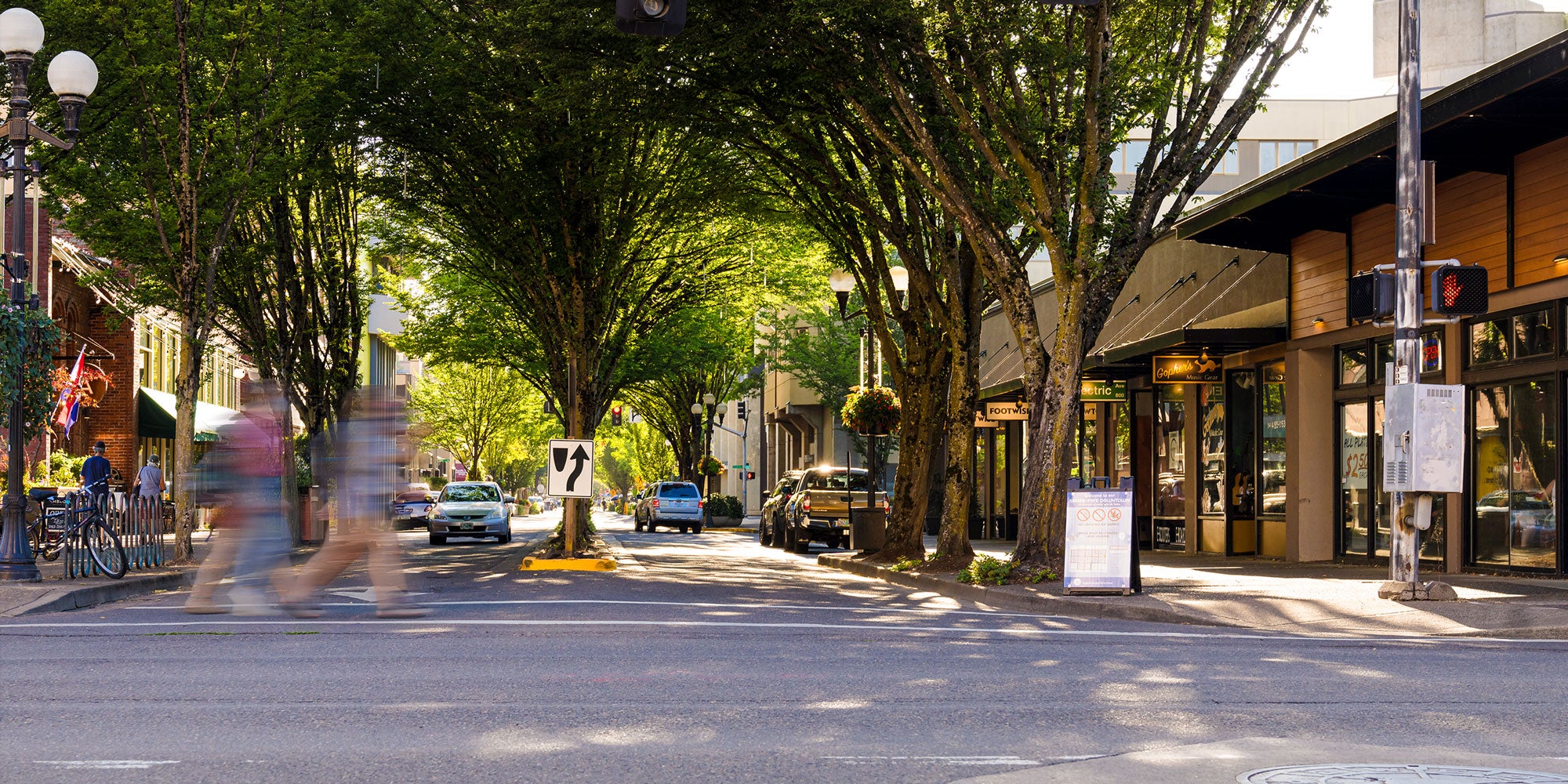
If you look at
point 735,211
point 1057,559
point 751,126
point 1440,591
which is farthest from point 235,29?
point 1440,591

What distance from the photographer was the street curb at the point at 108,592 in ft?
47.5

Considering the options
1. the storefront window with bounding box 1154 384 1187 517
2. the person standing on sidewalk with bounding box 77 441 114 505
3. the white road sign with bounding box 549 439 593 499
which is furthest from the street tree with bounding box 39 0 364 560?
the storefront window with bounding box 1154 384 1187 517

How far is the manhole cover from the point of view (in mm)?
5855

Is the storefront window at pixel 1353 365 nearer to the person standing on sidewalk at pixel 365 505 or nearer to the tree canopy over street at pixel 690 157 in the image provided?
the tree canopy over street at pixel 690 157

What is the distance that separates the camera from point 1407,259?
15.1 meters

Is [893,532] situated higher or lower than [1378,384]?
lower

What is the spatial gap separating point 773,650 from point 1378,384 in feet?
45.5

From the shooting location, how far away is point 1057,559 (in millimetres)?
18062

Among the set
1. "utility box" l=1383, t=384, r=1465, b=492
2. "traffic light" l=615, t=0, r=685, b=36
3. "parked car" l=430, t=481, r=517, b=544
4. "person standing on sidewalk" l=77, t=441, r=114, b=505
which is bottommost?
"parked car" l=430, t=481, r=517, b=544

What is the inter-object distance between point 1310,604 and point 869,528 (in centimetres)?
1364

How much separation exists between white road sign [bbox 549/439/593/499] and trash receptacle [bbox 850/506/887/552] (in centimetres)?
708

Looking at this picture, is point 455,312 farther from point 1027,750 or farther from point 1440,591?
point 1027,750

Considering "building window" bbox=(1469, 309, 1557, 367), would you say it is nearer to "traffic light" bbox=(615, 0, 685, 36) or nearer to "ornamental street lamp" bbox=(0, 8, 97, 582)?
"traffic light" bbox=(615, 0, 685, 36)

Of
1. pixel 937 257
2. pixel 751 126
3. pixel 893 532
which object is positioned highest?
pixel 751 126
